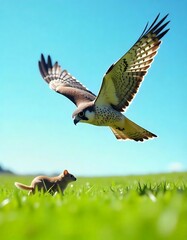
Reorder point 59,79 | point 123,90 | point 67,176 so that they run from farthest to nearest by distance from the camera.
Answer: point 59,79
point 123,90
point 67,176

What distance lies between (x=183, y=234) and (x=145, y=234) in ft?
1.02

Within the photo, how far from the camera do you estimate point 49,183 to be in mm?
7562

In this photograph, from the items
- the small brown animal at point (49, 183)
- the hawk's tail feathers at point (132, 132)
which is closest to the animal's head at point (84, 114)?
the hawk's tail feathers at point (132, 132)

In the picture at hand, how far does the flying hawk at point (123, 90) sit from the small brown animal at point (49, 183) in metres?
1.93

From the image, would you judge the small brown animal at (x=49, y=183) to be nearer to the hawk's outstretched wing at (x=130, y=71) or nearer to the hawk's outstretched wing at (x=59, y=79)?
the hawk's outstretched wing at (x=130, y=71)

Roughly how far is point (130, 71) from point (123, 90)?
55cm

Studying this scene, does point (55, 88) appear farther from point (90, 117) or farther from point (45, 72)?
point (90, 117)

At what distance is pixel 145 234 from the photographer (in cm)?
135

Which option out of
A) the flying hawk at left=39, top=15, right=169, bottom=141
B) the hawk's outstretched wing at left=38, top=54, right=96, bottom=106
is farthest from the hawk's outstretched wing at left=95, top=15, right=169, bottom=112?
the hawk's outstretched wing at left=38, top=54, right=96, bottom=106

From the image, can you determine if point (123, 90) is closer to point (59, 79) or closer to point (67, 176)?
point (67, 176)

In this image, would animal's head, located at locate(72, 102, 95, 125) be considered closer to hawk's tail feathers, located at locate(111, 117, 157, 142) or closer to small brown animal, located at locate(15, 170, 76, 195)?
hawk's tail feathers, located at locate(111, 117, 157, 142)

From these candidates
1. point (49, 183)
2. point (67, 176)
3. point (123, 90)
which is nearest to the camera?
point (49, 183)

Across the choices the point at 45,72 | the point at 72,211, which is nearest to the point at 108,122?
the point at 45,72

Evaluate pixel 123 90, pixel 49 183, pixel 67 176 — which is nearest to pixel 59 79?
pixel 123 90
